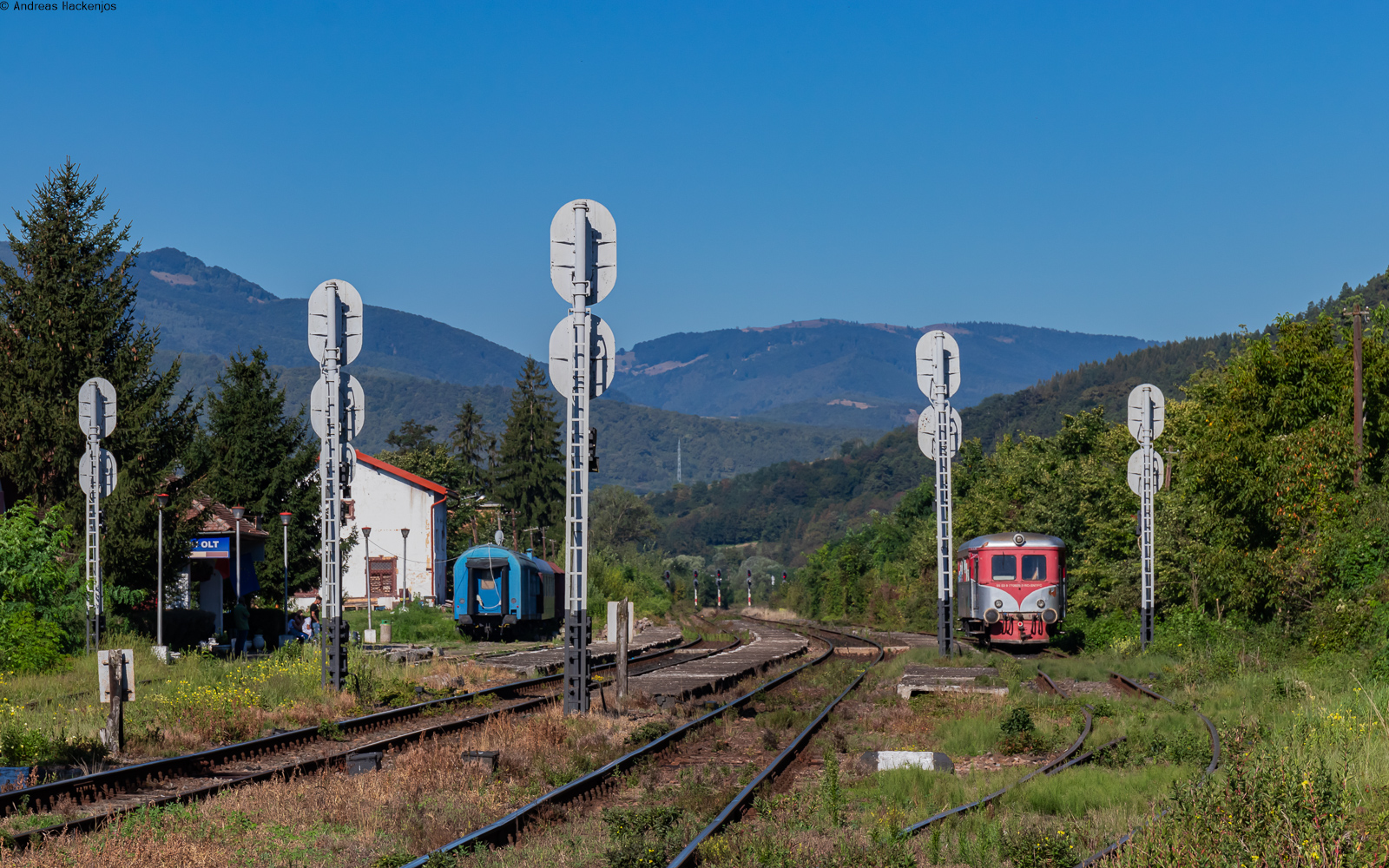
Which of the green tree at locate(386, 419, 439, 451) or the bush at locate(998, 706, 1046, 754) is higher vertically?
the green tree at locate(386, 419, 439, 451)

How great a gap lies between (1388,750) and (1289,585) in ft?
51.7

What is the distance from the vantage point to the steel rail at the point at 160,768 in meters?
10.9

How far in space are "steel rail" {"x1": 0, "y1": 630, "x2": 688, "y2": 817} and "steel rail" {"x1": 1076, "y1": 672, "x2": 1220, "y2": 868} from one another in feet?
28.2

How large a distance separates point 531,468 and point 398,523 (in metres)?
25.4

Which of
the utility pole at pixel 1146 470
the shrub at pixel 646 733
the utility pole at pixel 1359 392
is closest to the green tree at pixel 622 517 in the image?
the utility pole at pixel 1146 470

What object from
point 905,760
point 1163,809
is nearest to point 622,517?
point 905,760

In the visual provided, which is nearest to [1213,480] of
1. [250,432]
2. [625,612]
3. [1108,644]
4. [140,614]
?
[1108,644]

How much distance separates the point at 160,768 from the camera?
12.7m

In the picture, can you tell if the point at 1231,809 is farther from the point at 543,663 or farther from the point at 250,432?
the point at 250,432

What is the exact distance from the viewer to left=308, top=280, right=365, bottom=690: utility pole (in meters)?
20.5

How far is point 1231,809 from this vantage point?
7742mm

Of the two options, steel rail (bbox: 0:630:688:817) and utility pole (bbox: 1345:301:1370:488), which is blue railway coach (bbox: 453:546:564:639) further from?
utility pole (bbox: 1345:301:1370:488)

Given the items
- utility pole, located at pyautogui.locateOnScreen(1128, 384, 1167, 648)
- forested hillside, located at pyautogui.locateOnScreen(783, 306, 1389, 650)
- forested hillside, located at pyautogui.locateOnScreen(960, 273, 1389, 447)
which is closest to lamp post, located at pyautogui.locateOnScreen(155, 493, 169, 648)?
utility pole, located at pyautogui.locateOnScreen(1128, 384, 1167, 648)

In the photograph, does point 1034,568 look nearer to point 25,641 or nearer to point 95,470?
point 95,470
